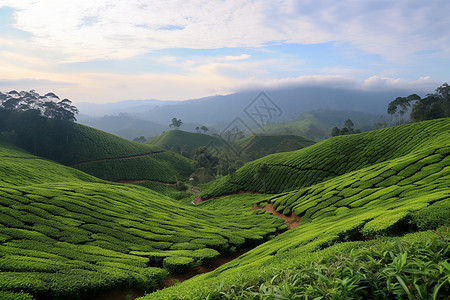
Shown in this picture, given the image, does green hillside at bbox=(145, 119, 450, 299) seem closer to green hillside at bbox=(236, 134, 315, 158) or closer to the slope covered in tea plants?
the slope covered in tea plants

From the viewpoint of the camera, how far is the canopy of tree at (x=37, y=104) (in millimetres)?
84688

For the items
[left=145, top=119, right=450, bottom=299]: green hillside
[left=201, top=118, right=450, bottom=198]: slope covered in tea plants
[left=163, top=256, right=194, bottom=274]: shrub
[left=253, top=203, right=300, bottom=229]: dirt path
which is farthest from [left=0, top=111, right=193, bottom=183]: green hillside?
[left=163, top=256, right=194, bottom=274]: shrub

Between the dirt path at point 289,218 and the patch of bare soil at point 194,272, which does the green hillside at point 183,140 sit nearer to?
the dirt path at point 289,218

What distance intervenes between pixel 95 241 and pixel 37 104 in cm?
10019

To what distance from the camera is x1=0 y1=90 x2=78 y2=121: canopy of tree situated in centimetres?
8469

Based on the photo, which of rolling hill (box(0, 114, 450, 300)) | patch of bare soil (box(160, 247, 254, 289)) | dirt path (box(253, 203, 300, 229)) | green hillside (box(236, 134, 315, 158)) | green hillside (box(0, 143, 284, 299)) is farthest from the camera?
green hillside (box(236, 134, 315, 158))

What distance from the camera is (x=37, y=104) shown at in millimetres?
87750

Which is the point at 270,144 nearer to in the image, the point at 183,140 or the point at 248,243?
the point at 183,140

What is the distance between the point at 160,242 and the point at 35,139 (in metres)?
88.2

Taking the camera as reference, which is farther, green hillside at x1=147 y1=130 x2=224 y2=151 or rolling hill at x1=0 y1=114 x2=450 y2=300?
green hillside at x1=147 y1=130 x2=224 y2=151

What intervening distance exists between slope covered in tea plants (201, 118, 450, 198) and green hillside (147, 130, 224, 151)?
321 feet

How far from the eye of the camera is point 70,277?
8.98 m

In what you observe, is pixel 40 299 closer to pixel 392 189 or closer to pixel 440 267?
pixel 440 267

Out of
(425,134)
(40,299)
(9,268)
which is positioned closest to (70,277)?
(40,299)
